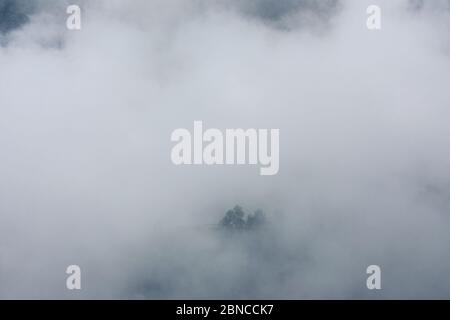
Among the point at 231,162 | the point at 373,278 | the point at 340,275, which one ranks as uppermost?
the point at 231,162
